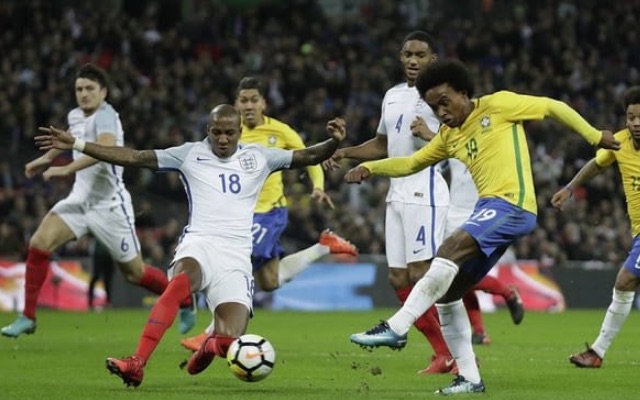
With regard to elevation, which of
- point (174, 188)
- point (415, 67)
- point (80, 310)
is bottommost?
point (80, 310)

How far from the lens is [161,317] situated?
9414 mm

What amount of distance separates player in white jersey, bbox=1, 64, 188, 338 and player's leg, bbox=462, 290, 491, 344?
313 centimetres

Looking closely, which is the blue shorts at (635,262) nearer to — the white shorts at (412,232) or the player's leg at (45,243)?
the white shorts at (412,232)

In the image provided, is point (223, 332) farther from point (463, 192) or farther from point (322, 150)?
point (463, 192)

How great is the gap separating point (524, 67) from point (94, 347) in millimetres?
19740

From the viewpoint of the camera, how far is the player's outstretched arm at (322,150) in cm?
1004

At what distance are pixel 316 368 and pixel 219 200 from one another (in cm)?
210

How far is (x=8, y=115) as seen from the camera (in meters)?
27.6

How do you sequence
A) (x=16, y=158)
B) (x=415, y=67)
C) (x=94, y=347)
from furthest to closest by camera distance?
(x=16, y=158) → (x=94, y=347) → (x=415, y=67)

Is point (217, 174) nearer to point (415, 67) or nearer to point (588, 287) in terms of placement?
point (415, 67)

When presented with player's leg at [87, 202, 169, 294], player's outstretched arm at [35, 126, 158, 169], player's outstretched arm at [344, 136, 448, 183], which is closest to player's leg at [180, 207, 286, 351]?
player's leg at [87, 202, 169, 294]

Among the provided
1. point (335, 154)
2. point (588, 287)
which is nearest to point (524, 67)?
point (588, 287)

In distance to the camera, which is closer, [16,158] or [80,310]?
[80,310]

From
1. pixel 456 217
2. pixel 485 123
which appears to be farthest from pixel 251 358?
pixel 456 217
